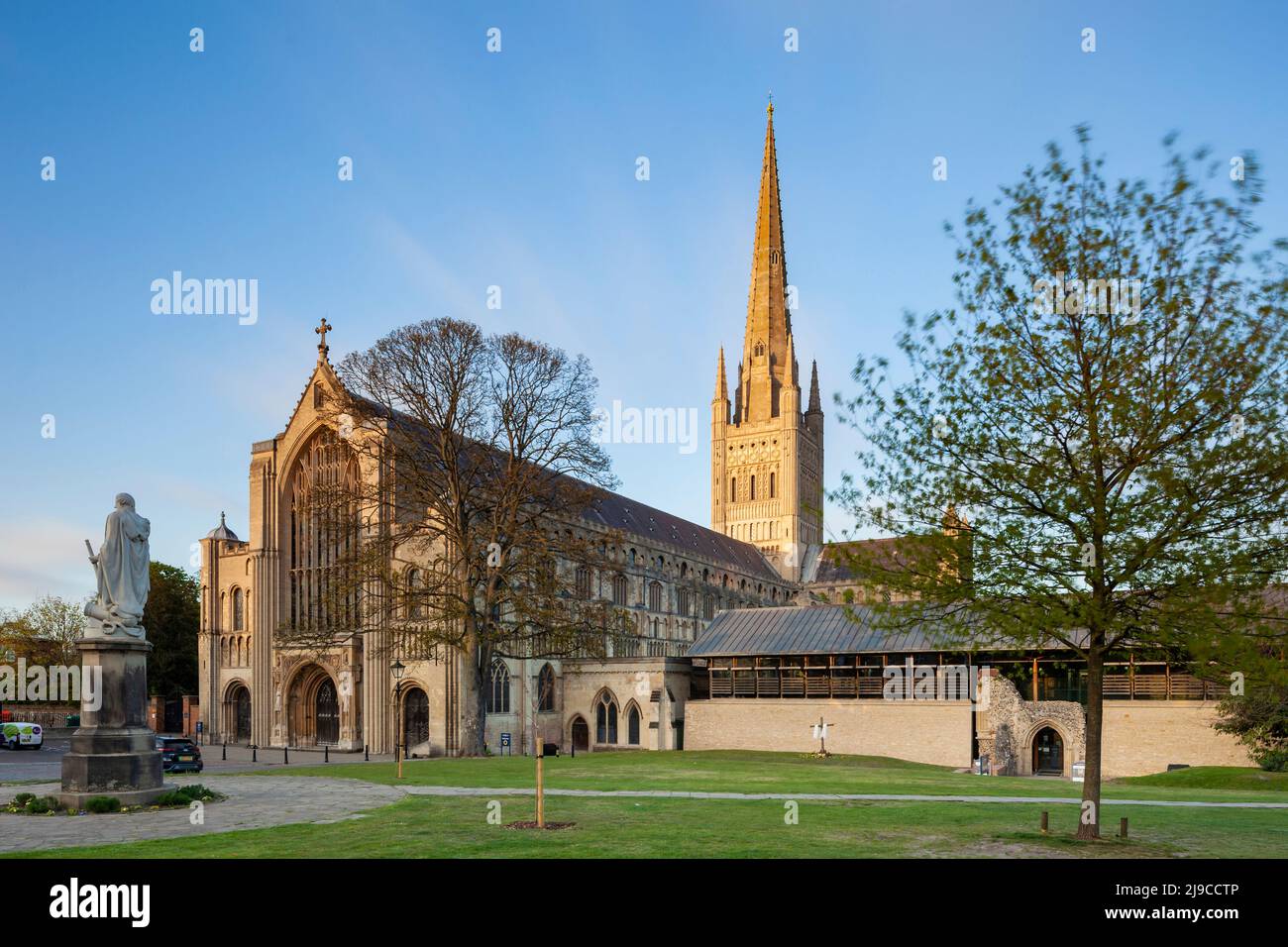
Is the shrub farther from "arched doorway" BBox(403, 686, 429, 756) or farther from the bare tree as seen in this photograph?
"arched doorway" BBox(403, 686, 429, 756)

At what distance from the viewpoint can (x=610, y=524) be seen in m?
76.3

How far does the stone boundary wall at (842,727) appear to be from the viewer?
47.6m

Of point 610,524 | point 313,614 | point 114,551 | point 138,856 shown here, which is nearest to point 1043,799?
point 138,856

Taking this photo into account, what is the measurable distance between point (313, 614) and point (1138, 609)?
5004 centimetres

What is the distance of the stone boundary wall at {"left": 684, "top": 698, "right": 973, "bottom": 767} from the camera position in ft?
156

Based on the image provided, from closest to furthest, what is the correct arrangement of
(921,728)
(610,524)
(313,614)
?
(921,728) → (313,614) → (610,524)

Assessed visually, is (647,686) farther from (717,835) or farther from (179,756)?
(717,835)

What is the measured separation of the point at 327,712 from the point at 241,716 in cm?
730

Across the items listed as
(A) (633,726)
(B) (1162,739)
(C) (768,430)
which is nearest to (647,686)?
(A) (633,726)

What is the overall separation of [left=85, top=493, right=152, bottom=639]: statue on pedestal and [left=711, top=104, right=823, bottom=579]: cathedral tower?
105 metres

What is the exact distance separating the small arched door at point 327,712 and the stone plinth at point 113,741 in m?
38.8

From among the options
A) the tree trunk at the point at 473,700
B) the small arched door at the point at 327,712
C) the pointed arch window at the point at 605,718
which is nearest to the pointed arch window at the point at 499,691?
the pointed arch window at the point at 605,718

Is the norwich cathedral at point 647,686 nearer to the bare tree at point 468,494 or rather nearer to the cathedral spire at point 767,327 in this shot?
the bare tree at point 468,494
